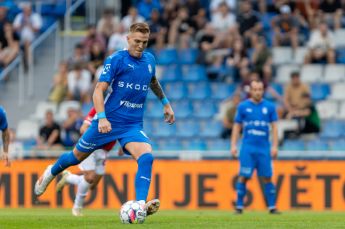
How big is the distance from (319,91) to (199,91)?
2.86 meters

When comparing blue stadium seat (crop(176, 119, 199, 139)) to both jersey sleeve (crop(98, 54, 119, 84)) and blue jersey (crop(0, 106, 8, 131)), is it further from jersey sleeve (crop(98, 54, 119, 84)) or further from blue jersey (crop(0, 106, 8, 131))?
jersey sleeve (crop(98, 54, 119, 84))

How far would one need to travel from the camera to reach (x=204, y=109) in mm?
25344

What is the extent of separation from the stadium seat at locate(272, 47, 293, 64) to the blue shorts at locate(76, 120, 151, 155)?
42.2 ft

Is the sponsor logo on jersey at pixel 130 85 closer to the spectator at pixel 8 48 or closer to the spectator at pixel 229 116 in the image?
the spectator at pixel 229 116

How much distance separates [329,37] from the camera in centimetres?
2566

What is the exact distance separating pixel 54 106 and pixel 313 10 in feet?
22.7

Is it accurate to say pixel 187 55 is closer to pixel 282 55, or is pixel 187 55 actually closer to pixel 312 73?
pixel 282 55

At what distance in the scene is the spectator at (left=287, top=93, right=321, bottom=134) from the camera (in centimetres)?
2344

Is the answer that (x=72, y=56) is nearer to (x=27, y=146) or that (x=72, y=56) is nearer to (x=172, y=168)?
(x=27, y=146)

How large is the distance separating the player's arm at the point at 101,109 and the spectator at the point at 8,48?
47.4ft

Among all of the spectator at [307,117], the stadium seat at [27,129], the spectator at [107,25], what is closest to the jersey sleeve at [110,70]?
the spectator at [307,117]

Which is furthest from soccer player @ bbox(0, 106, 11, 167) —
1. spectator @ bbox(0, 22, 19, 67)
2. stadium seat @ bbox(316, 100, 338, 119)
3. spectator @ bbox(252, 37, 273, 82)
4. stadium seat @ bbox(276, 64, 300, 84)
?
spectator @ bbox(0, 22, 19, 67)

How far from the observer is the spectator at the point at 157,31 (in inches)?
1057

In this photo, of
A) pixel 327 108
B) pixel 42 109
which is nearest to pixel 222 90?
pixel 327 108
